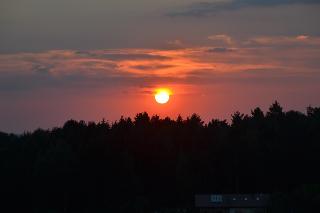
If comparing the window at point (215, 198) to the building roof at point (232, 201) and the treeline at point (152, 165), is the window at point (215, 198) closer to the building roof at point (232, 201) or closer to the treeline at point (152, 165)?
the building roof at point (232, 201)

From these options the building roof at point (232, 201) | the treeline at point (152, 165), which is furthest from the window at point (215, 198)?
the treeline at point (152, 165)

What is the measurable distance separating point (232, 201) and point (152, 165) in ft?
50.8

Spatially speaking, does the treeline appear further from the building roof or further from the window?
the window

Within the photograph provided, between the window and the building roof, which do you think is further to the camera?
the window

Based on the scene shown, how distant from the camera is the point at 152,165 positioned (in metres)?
99.8

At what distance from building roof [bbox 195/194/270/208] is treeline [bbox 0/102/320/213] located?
5.45 ft

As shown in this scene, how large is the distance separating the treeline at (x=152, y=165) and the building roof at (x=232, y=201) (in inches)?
65.4

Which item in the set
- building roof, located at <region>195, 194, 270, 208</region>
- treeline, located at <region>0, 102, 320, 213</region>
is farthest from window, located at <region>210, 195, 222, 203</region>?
treeline, located at <region>0, 102, 320, 213</region>

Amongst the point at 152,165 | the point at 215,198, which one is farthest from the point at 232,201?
the point at 152,165

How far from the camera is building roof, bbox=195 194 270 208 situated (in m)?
85.5

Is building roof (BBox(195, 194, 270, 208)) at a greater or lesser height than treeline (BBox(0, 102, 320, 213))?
lesser

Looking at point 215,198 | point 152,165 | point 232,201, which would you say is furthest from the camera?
point 152,165

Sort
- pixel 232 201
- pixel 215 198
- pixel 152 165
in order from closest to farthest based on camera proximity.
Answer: pixel 232 201
pixel 215 198
pixel 152 165

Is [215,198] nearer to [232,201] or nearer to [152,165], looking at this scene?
[232,201]
